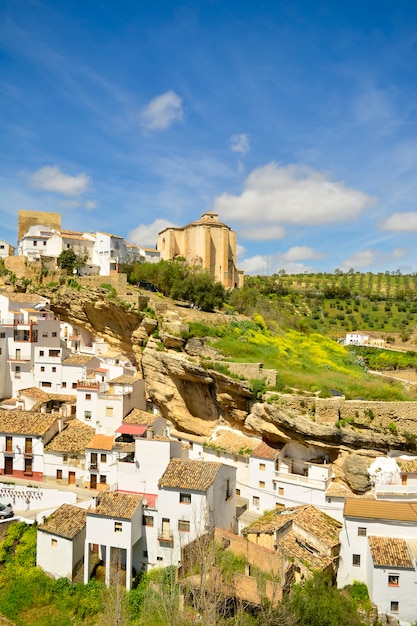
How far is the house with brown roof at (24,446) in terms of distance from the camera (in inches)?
969

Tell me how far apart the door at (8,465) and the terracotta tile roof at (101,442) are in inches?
171

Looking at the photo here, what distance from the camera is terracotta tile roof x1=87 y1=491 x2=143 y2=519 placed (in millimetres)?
18438

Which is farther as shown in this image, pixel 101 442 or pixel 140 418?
pixel 140 418

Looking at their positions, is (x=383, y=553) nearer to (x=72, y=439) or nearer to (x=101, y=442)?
(x=101, y=442)

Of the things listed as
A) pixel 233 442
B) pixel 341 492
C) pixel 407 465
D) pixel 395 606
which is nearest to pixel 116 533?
pixel 233 442

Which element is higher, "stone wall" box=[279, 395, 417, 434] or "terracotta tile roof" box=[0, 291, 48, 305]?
"terracotta tile roof" box=[0, 291, 48, 305]

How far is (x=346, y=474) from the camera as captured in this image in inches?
Answer: 827

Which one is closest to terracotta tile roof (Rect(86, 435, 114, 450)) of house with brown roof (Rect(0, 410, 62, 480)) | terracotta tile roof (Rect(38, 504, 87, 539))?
house with brown roof (Rect(0, 410, 62, 480))

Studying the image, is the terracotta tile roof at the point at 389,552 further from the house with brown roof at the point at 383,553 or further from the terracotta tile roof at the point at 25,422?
the terracotta tile roof at the point at 25,422

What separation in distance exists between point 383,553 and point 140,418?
13.4 meters

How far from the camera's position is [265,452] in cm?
2247

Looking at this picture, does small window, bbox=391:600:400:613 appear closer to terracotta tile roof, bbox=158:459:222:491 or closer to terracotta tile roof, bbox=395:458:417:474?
terracotta tile roof, bbox=395:458:417:474

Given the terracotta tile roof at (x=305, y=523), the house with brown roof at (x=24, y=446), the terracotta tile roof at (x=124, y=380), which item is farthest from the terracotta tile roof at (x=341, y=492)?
the house with brown roof at (x=24, y=446)

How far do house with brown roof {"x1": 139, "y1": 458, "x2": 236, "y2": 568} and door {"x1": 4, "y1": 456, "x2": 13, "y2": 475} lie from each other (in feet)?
32.1
